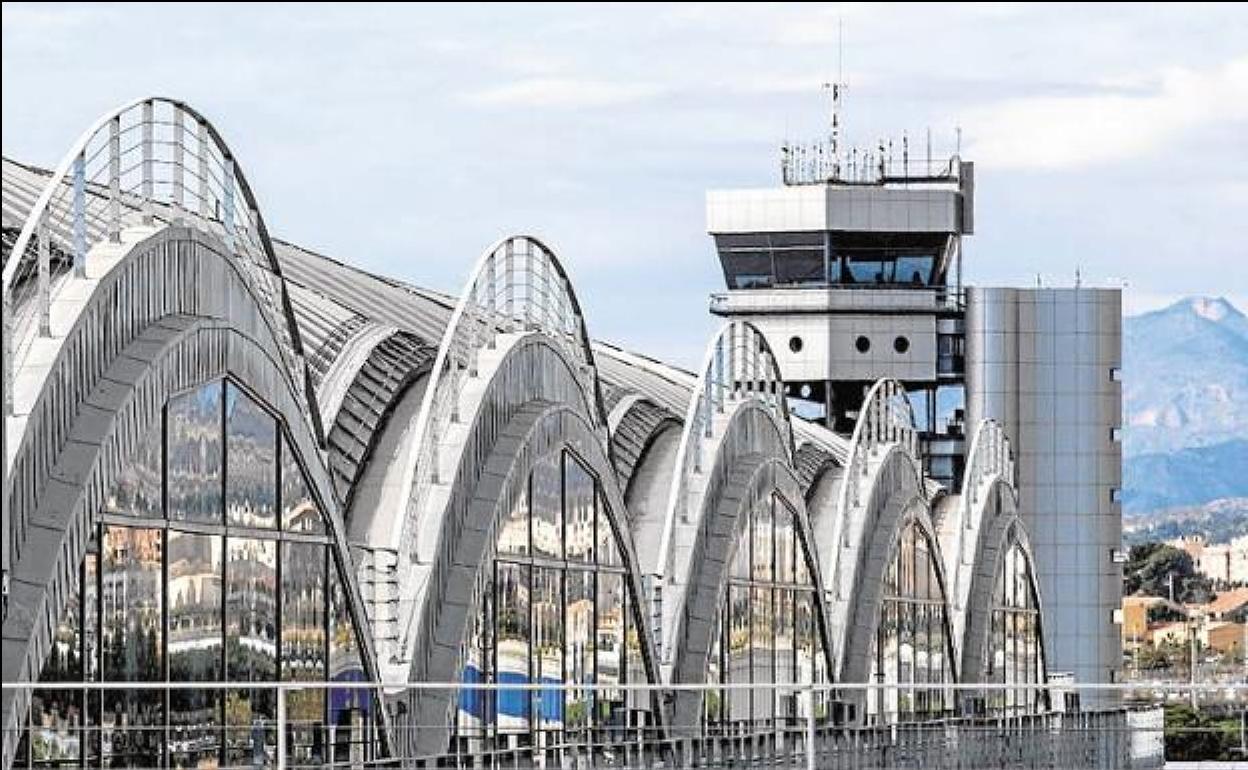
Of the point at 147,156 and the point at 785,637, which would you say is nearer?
the point at 147,156

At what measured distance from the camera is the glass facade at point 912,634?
60781 mm

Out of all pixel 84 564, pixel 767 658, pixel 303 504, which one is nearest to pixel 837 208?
pixel 767 658

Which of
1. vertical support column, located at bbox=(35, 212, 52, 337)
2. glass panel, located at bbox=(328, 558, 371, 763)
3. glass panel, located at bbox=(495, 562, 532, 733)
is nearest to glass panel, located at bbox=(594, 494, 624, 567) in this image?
glass panel, located at bbox=(495, 562, 532, 733)

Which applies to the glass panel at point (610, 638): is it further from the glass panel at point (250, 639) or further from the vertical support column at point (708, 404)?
the glass panel at point (250, 639)

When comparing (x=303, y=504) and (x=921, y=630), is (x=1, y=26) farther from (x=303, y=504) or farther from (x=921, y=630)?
(x=921, y=630)

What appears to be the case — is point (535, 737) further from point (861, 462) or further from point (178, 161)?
point (861, 462)

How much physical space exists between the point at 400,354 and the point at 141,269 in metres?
14.6

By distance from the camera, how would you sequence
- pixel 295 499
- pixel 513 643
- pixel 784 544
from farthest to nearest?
pixel 784 544 < pixel 513 643 < pixel 295 499

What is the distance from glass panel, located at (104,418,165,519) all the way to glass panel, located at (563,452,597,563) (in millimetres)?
13211

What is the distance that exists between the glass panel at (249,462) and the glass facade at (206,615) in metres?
0.02

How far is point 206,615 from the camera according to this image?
29.4 m

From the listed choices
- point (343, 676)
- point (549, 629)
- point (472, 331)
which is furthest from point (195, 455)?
point (549, 629)

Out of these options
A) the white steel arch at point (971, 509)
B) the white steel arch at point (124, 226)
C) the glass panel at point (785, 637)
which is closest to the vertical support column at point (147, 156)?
the white steel arch at point (124, 226)

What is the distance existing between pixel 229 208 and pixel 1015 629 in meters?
51.7
